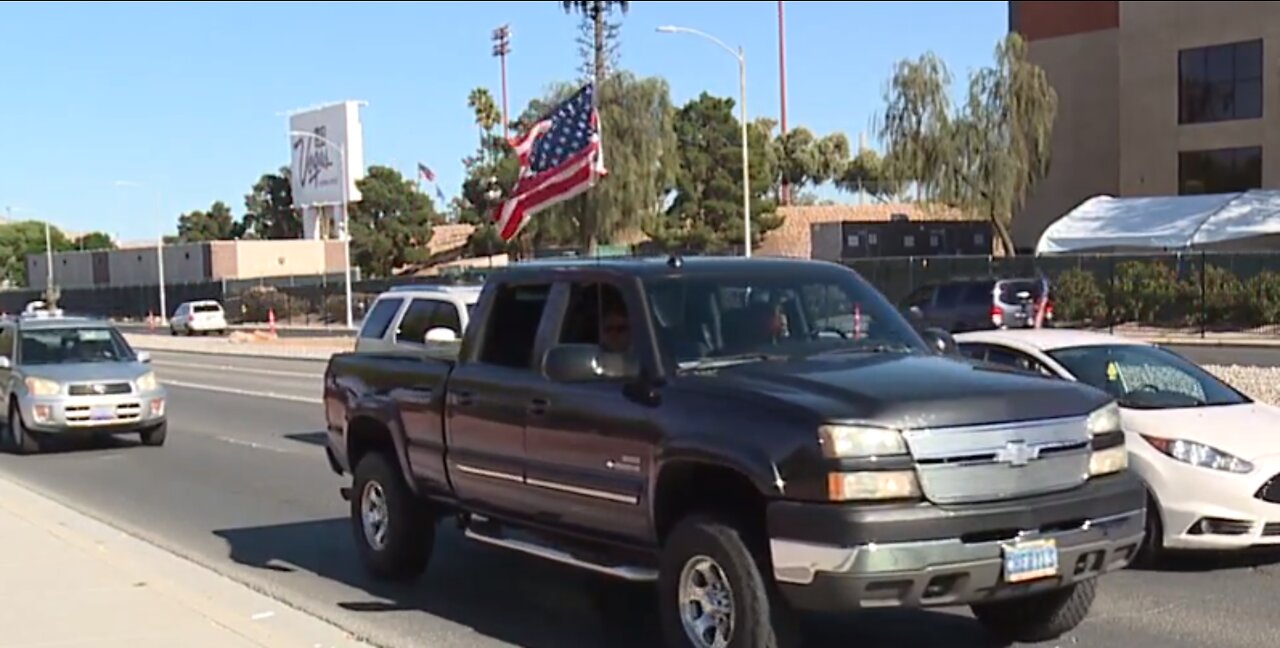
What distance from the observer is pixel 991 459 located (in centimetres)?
651

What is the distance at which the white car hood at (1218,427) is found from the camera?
30.9ft

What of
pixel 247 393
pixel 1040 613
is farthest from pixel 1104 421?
pixel 247 393

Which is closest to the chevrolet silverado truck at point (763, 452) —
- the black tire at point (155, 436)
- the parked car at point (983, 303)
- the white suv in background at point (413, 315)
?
the white suv in background at point (413, 315)

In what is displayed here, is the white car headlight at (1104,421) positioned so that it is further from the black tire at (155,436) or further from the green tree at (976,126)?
the green tree at (976,126)

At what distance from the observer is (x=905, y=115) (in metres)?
63.9

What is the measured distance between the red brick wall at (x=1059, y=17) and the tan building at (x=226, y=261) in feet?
156

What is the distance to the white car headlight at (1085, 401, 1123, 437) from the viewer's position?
22.7 feet

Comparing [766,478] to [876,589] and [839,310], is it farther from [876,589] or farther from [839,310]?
[839,310]

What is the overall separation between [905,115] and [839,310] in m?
57.3

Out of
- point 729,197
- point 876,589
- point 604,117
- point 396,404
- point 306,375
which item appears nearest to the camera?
point 876,589

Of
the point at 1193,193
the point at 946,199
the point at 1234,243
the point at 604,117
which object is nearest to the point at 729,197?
the point at 604,117

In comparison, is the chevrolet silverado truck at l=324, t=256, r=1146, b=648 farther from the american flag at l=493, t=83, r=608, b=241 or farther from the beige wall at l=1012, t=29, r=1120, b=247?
the beige wall at l=1012, t=29, r=1120, b=247

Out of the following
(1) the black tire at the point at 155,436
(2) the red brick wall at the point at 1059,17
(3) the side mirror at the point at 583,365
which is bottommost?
(1) the black tire at the point at 155,436

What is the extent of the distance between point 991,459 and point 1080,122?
6529cm
